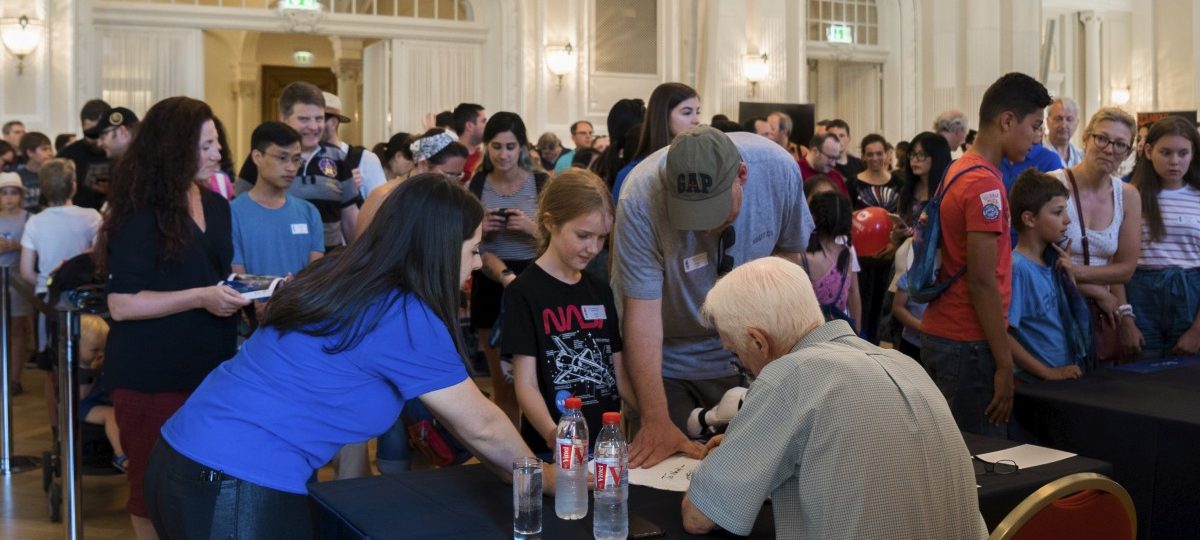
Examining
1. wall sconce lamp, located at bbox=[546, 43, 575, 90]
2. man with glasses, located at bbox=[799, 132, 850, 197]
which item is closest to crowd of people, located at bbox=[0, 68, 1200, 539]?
man with glasses, located at bbox=[799, 132, 850, 197]

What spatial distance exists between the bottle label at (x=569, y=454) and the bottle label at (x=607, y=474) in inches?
3.1

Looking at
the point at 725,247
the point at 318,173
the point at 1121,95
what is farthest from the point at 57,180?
the point at 1121,95

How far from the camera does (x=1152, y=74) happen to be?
1781 cm

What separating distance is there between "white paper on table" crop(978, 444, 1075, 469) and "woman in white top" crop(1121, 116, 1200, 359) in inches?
89.3

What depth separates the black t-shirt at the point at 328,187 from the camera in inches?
208

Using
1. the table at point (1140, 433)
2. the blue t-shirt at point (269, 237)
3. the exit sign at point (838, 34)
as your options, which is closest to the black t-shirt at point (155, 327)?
the blue t-shirt at point (269, 237)

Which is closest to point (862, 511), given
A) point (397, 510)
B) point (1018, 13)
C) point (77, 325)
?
point (397, 510)

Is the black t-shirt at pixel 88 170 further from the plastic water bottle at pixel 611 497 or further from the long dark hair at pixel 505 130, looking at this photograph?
the plastic water bottle at pixel 611 497

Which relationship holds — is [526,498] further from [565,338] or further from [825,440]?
[565,338]

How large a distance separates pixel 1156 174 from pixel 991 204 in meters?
1.80

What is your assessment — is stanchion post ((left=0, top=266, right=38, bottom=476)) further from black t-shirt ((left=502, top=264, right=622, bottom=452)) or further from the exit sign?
the exit sign

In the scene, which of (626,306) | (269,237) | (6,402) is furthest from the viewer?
(6,402)

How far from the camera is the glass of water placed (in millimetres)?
2320

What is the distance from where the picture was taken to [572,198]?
332cm
